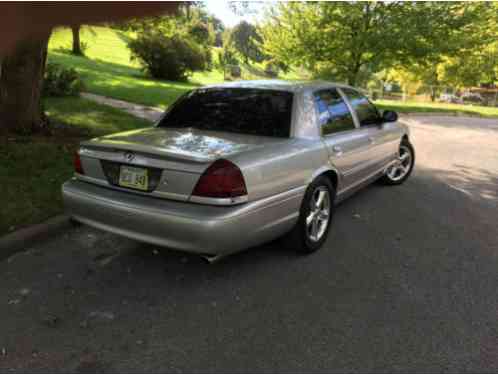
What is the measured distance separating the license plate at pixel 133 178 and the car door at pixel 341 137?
1.75m

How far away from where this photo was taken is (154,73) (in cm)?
2117

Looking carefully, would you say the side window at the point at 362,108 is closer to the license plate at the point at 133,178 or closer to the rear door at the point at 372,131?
the rear door at the point at 372,131

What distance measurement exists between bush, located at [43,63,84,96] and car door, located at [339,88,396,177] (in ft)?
29.7

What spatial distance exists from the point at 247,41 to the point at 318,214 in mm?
22007

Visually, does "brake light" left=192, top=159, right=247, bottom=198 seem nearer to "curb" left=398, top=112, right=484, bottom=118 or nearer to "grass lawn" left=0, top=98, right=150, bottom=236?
"grass lawn" left=0, top=98, right=150, bottom=236

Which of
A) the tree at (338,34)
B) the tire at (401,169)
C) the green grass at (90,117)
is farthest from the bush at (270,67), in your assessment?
the tire at (401,169)

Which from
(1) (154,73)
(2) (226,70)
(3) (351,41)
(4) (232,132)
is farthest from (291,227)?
Answer: (2) (226,70)

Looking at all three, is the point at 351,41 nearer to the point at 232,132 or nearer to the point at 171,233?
the point at 232,132

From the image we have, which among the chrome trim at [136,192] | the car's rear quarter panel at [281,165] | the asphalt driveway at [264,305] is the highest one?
the car's rear quarter panel at [281,165]

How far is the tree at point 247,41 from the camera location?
74.8 feet

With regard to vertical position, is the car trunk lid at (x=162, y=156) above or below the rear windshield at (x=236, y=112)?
below

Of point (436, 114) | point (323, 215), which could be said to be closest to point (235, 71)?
point (436, 114)

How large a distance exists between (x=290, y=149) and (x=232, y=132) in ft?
1.94

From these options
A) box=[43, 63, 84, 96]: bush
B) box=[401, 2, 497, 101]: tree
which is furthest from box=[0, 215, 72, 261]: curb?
box=[401, 2, 497, 101]: tree
